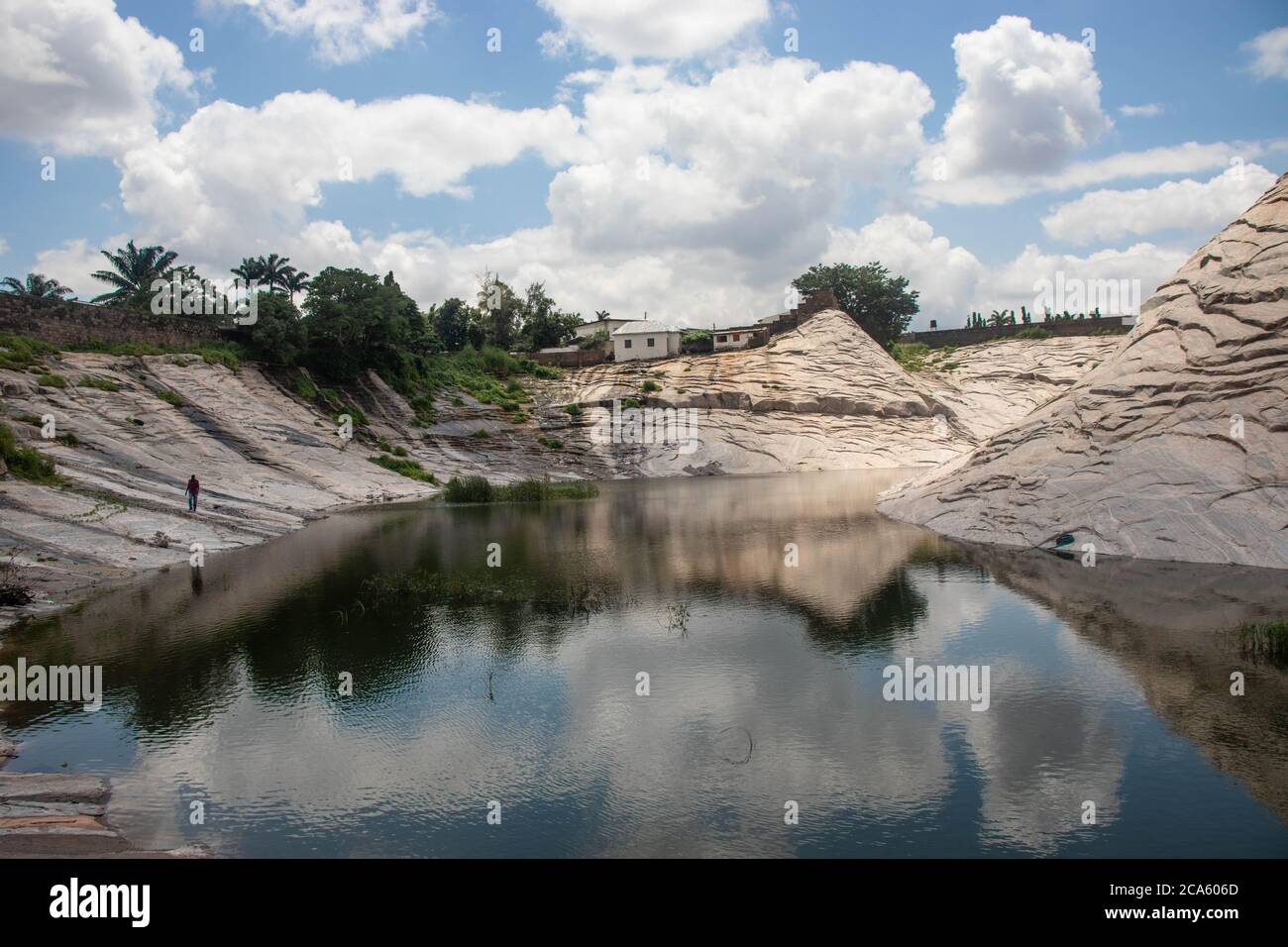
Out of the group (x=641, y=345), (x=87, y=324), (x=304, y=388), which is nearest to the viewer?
(x=87, y=324)

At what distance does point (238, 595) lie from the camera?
20000 millimetres

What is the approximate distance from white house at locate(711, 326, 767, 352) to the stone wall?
1791 inches

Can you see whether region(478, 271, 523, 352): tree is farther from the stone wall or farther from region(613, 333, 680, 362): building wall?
the stone wall

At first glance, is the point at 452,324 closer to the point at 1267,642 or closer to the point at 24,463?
the point at 24,463

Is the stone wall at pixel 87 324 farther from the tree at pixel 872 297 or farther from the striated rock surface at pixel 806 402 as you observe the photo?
the tree at pixel 872 297

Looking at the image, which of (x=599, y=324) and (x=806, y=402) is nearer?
(x=806, y=402)

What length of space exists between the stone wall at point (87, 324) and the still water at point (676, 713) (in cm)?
2547

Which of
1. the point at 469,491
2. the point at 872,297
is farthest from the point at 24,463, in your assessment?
the point at 872,297

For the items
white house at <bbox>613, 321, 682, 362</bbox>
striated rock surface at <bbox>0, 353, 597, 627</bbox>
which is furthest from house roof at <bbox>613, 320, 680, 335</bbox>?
striated rock surface at <bbox>0, 353, 597, 627</bbox>

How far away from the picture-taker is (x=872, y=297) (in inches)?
3671

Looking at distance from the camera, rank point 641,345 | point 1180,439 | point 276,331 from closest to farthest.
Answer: point 1180,439 → point 276,331 → point 641,345

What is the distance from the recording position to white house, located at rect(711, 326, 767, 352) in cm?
A: 7875

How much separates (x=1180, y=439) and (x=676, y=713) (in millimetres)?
18791
